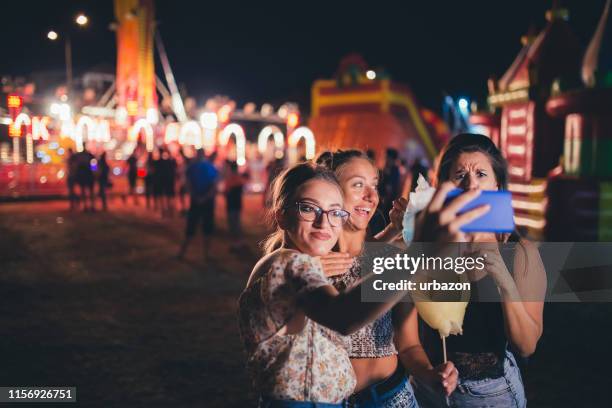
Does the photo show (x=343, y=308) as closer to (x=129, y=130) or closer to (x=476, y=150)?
(x=476, y=150)

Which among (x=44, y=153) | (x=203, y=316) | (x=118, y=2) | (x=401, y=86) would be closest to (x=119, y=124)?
(x=44, y=153)

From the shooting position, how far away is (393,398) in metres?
2.06

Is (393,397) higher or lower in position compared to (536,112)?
lower

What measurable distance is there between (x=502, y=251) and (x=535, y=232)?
10301 millimetres

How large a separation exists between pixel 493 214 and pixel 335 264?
94 centimetres

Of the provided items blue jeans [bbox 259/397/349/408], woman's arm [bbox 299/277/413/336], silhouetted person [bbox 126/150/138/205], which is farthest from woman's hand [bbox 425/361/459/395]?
silhouetted person [bbox 126/150/138/205]

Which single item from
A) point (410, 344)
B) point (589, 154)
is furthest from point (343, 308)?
point (589, 154)

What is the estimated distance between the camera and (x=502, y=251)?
2.01 meters

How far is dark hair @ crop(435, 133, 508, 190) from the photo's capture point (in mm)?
2127

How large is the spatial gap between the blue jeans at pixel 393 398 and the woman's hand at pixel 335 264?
1.38 ft

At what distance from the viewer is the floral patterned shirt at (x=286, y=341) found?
1575 millimetres

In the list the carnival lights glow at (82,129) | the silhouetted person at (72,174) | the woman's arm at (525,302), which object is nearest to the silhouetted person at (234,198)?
the silhouetted person at (72,174)

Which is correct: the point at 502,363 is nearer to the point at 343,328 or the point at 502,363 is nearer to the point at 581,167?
the point at 343,328

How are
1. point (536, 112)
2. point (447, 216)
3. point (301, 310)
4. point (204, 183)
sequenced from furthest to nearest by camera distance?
point (536, 112), point (204, 183), point (301, 310), point (447, 216)
